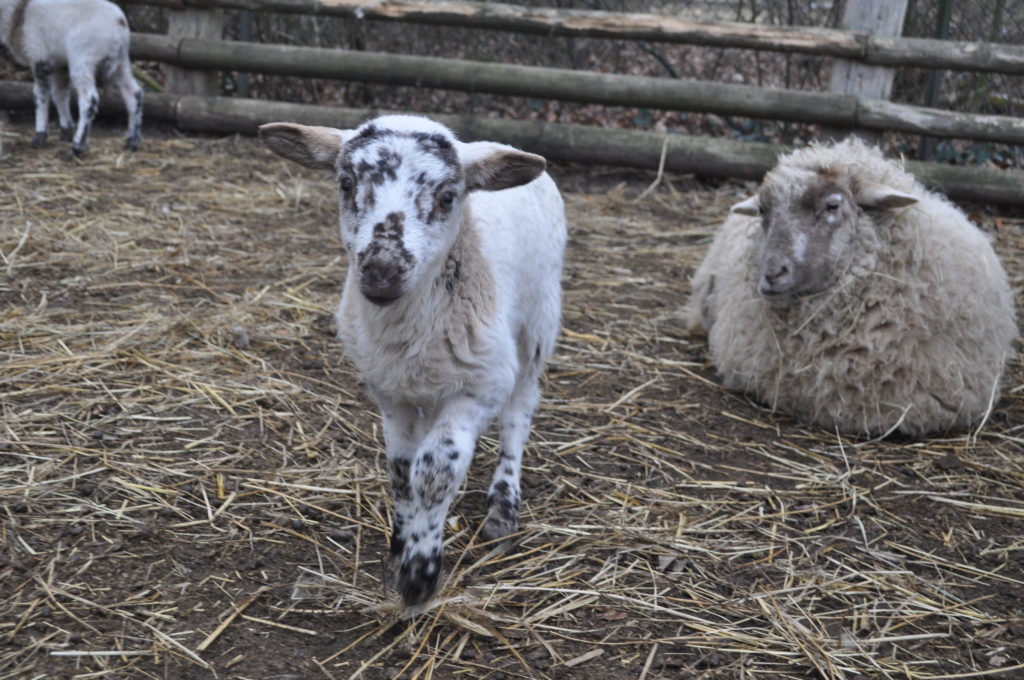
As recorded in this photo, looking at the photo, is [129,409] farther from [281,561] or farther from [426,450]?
[426,450]

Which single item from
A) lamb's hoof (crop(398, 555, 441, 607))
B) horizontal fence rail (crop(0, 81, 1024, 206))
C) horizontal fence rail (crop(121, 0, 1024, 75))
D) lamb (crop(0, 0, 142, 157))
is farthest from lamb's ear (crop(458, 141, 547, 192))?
lamb (crop(0, 0, 142, 157))

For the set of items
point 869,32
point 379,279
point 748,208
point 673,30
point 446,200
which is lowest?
point 748,208

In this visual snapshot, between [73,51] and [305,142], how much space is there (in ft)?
21.0

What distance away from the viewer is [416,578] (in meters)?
2.90

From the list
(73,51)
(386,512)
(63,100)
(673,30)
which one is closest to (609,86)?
(673,30)

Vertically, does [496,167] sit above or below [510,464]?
above

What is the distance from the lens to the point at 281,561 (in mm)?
3264

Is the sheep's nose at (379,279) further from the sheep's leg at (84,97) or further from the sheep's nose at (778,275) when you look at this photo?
the sheep's leg at (84,97)

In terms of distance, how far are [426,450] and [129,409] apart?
6.04 feet

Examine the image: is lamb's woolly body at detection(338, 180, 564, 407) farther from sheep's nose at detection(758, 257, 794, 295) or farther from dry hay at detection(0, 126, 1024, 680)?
sheep's nose at detection(758, 257, 794, 295)

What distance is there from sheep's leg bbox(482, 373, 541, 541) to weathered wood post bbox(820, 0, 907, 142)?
5.75m

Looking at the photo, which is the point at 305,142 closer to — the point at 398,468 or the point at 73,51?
the point at 398,468

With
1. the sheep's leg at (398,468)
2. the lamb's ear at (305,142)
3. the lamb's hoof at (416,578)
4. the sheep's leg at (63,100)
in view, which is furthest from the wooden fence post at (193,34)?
the lamb's hoof at (416,578)

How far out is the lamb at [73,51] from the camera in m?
8.33
